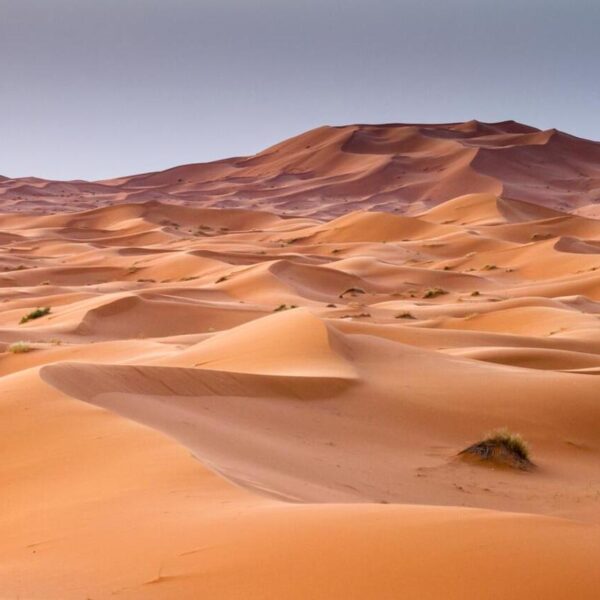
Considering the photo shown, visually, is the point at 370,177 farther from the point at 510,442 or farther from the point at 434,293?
the point at 510,442

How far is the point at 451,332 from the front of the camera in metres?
16.0

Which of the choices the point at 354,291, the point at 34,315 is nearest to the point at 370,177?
the point at 354,291

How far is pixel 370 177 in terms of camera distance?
9112 cm

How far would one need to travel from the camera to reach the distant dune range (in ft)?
268

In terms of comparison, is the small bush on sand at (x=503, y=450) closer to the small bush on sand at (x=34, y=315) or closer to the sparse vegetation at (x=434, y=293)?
the small bush on sand at (x=34, y=315)

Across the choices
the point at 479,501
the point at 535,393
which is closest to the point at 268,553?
the point at 479,501

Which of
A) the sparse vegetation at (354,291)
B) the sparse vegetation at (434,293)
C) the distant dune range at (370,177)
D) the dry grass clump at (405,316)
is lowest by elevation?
the sparse vegetation at (434,293)

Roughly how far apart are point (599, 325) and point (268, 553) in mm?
14746

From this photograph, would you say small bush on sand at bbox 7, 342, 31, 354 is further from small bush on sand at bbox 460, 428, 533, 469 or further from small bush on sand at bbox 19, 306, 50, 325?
small bush on sand at bbox 460, 428, 533, 469

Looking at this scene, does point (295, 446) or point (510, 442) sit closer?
point (295, 446)

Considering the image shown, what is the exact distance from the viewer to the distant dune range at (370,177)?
268 ft

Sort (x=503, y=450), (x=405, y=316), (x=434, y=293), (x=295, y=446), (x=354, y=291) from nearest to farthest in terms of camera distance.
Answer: (x=295, y=446) < (x=503, y=450) < (x=405, y=316) < (x=434, y=293) < (x=354, y=291)

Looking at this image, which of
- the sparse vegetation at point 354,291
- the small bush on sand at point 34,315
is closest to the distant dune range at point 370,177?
the sparse vegetation at point 354,291

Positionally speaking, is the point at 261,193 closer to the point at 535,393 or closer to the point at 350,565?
the point at 535,393
